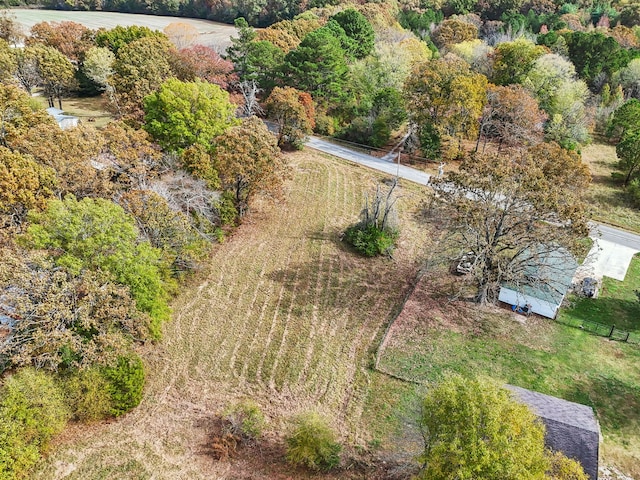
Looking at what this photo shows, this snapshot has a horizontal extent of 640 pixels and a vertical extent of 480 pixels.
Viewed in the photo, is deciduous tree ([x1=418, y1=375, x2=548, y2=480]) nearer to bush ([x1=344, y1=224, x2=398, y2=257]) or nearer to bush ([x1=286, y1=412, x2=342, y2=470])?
bush ([x1=286, y1=412, x2=342, y2=470])

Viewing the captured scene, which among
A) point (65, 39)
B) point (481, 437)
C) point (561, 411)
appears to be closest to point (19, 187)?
point (481, 437)

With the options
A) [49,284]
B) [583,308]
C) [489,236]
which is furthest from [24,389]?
[583,308]

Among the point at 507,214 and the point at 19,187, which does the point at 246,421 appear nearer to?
the point at 507,214

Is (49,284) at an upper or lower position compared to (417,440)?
upper

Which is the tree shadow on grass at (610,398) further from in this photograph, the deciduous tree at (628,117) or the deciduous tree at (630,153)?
the deciduous tree at (628,117)

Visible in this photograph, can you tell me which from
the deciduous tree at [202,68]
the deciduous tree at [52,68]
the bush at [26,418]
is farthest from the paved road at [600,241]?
the deciduous tree at [52,68]

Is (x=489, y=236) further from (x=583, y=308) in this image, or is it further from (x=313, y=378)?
(x=313, y=378)
